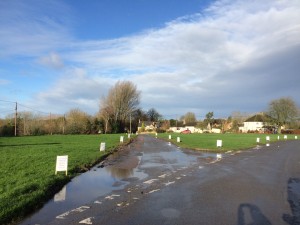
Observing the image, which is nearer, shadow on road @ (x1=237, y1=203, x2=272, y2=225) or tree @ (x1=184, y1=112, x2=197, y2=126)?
shadow on road @ (x1=237, y1=203, x2=272, y2=225)

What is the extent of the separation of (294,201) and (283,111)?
101 m

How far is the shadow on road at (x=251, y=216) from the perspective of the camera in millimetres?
6926

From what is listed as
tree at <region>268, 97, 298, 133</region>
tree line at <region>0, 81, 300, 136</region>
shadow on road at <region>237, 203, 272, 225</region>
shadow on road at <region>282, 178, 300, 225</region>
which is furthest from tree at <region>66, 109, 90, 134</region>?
shadow on road at <region>237, 203, 272, 225</region>

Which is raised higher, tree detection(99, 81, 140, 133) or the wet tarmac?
tree detection(99, 81, 140, 133)

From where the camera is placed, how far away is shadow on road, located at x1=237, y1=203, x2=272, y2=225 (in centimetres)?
693

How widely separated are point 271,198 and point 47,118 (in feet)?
221

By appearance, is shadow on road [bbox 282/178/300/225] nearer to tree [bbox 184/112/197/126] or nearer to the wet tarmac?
the wet tarmac

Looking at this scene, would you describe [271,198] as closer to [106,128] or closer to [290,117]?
[106,128]

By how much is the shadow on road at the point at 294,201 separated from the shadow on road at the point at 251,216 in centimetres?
47

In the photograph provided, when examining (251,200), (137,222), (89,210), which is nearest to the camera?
(137,222)

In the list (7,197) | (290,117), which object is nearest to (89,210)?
(7,197)

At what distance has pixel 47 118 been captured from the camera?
236 ft

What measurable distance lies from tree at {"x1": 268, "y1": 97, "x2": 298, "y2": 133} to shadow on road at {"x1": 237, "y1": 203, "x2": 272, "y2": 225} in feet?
332

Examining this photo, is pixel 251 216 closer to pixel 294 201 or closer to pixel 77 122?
pixel 294 201
